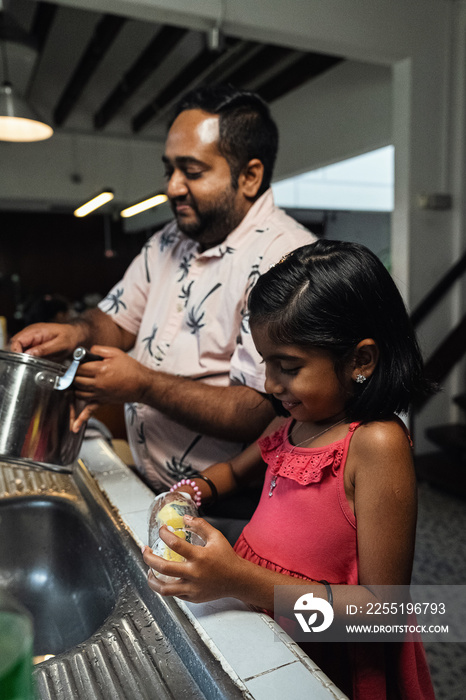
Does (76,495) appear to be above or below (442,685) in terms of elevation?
above

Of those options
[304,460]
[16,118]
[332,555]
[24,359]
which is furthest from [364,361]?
[16,118]

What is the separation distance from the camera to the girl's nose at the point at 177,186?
138 cm

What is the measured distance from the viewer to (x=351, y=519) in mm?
805

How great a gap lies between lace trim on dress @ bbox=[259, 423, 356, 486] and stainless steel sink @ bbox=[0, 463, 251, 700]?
27 centimetres

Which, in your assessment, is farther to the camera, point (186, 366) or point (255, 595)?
point (186, 366)

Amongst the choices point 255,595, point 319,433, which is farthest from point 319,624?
point 319,433

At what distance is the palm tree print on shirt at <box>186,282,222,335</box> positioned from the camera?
136cm

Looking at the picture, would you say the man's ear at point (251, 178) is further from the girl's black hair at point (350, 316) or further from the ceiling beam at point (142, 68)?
the ceiling beam at point (142, 68)

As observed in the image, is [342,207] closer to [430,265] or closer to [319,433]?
[430,265]

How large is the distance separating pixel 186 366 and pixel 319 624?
72 cm

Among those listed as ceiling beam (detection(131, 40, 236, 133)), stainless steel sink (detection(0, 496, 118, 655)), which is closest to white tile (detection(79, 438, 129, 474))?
stainless steel sink (detection(0, 496, 118, 655))

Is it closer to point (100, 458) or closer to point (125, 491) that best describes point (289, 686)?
point (125, 491)

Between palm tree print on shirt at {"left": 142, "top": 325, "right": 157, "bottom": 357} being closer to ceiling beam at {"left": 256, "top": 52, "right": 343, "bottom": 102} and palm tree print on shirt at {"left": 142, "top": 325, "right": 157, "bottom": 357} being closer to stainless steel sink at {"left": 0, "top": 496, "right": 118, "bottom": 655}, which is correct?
stainless steel sink at {"left": 0, "top": 496, "right": 118, "bottom": 655}

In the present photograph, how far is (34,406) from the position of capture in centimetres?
95
